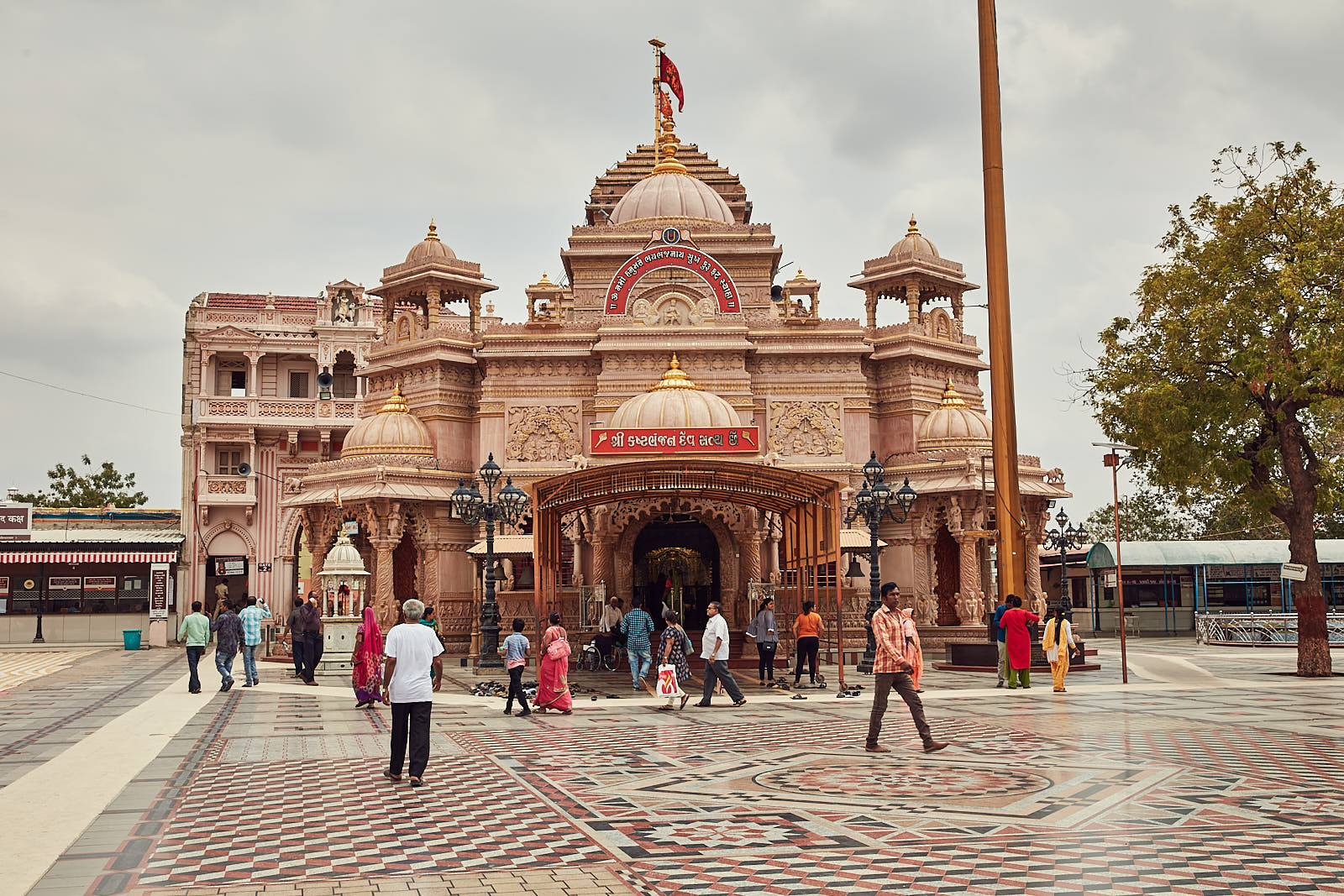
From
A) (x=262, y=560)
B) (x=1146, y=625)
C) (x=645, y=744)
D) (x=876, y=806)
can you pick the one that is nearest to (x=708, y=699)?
(x=645, y=744)

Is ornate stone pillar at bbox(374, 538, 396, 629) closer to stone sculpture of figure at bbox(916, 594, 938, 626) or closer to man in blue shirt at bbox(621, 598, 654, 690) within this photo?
man in blue shirt at bbox(621, 598, 654, 690)

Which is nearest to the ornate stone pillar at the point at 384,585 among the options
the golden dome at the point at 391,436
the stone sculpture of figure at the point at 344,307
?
the golden dome at the point at 391,436

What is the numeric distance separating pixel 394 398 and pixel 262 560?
1508cm

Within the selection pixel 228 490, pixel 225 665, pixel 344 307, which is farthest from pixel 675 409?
pixel 344 307

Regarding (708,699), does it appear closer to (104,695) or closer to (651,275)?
(104,695)

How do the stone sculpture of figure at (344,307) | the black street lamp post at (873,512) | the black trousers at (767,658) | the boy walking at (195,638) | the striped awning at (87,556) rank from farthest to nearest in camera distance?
the stone sculpture of figure at (344,307), the striped awning at (87,556), the black street lamp post at (873,512), the black trousers at (767,658), the boy walking at (195,638)

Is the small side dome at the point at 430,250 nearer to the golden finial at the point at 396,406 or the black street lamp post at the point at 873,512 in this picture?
the golden finial at the point at 396,406

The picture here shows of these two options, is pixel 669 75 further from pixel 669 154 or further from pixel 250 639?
pixel 250 639

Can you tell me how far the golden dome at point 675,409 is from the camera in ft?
101

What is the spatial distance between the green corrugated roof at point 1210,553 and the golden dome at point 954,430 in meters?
7.65

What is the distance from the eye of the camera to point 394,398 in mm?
37219

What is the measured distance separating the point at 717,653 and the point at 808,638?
3.74 m

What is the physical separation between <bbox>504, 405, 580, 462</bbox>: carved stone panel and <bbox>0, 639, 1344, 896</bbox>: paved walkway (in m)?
18.6

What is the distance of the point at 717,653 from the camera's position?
1855cm
